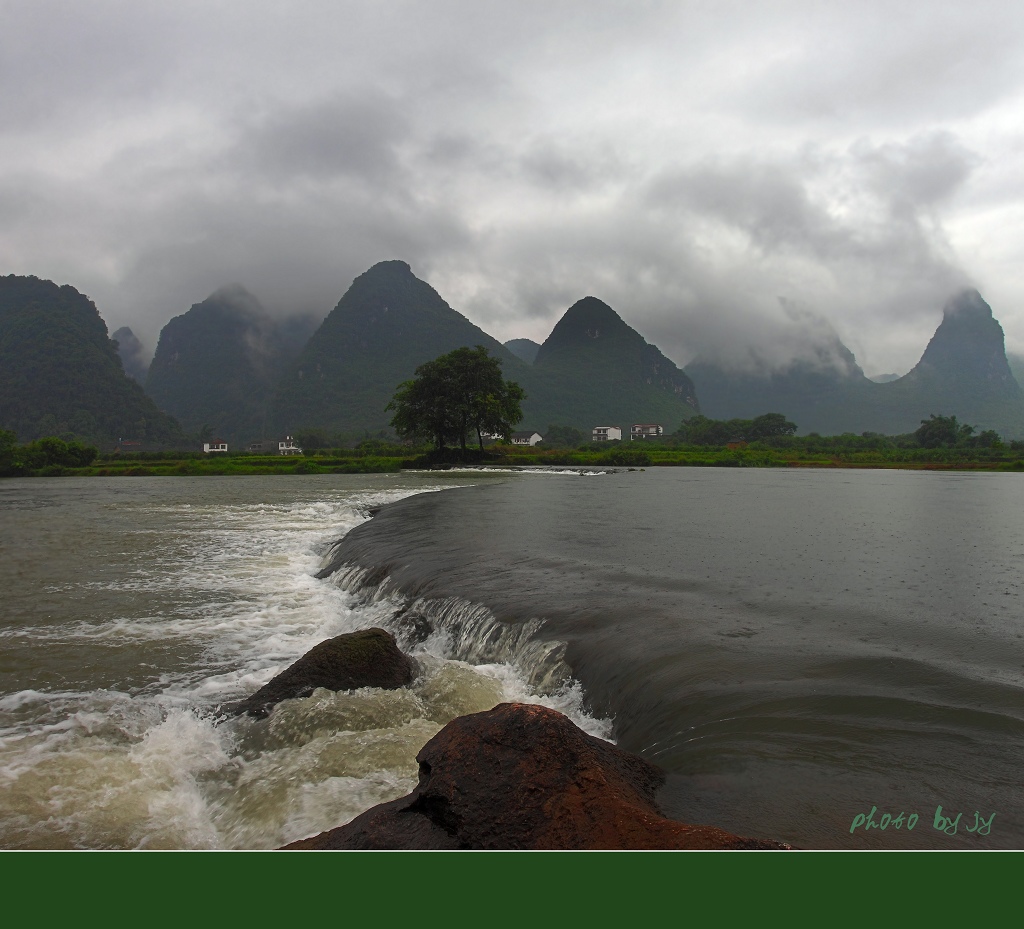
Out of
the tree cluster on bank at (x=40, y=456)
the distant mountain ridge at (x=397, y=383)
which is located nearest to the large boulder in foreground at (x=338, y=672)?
the tree cluster on bank at (x=40, y=456)

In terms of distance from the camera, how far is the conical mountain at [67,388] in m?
120

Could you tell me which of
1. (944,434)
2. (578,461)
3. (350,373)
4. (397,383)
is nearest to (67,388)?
(397,383)

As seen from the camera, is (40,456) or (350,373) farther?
(350,373)

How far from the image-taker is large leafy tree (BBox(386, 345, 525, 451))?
61125 mm

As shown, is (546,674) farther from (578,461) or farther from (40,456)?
(40,456)

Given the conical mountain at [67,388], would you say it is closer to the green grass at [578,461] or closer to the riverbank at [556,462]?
the green grass at [578,461]

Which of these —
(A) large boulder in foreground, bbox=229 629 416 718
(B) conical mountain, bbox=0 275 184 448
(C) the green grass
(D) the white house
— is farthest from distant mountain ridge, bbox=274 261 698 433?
(A) large boulder in foreground, bbox=229 629 416 718

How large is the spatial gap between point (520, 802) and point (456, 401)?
193 ft

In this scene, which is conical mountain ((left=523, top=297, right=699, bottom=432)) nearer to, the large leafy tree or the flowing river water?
the large leafy tree

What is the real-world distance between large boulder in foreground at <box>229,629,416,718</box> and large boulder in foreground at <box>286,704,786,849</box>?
2883 mm

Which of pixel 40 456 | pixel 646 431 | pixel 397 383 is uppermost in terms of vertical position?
pixel 397 383

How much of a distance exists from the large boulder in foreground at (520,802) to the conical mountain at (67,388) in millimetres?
127736

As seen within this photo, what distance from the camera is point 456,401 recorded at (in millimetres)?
61438

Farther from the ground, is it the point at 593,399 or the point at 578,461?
the point at 593,399
